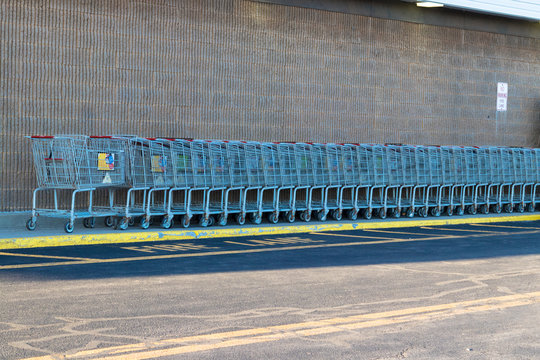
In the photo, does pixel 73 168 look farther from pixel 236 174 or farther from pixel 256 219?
pixel 256 219

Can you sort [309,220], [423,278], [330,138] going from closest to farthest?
[423,278], [309,220], [330,138]

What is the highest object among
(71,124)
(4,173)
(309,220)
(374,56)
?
(374,56)

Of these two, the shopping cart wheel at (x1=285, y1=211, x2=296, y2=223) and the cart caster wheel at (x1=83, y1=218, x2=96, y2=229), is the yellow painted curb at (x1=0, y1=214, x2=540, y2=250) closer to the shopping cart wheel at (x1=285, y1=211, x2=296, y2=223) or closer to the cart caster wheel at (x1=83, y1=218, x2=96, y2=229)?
the shopping cart wheel at (x1=285, y1=211, x2=296, y2=223)

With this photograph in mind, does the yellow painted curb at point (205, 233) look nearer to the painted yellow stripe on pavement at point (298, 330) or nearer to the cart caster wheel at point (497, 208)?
the cart caster wheel at point (497, 208)

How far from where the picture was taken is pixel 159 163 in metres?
12.7

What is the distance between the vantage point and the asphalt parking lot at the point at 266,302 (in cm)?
539

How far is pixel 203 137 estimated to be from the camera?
49.4ft

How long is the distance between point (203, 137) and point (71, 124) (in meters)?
2.74

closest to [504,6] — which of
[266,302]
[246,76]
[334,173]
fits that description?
[334,173]

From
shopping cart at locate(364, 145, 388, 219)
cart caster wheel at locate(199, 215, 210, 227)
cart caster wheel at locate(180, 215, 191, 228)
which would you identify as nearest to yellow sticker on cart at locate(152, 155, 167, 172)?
cart caster wheel at locate(180, 215, 191, 228)

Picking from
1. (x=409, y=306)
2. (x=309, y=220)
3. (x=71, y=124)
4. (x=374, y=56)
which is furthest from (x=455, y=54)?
(x=409, y=306)

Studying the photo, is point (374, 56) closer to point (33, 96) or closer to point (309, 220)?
point (309, 220)

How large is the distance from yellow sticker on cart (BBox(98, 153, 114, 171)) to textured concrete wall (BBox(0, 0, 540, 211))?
1770mm

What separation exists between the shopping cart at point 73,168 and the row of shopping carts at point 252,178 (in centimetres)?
2
